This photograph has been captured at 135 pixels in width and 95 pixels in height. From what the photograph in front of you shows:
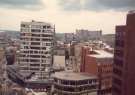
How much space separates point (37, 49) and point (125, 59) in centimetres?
1684

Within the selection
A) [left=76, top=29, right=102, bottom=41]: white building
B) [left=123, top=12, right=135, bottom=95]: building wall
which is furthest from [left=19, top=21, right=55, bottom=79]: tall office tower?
[left=76, top=29, right=102, bottom=41]: white building

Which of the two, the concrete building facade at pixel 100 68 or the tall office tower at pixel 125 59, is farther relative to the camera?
the concrete building facade at pixel 100 68

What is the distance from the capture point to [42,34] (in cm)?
3017

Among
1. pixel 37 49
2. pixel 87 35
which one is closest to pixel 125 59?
pixel 37 49

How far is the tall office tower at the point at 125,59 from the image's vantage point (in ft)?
43.4

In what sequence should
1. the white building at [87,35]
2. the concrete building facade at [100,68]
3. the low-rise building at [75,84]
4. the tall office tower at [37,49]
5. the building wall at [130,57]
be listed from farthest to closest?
the white building at [87,35], the tall office tower at [37,49], the concrete building facade at [100,68], the low-rise building at [75,84], the building wall at [130,57]

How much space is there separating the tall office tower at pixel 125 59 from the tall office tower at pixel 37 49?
48.4 ft

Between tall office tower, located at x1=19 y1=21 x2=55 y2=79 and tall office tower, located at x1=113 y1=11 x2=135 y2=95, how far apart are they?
48.4 ft

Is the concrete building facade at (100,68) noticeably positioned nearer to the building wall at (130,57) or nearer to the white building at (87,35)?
the building wall at (130,57)

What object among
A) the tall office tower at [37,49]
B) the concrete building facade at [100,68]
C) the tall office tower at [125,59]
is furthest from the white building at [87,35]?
the tall office tower at [125,59]

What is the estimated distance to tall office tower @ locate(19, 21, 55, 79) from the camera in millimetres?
29781

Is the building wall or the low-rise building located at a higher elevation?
the building wall

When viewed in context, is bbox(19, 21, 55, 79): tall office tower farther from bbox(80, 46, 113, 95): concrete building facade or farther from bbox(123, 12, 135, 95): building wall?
bbox(123, 12, 135, 95): building wall

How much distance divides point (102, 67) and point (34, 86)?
8676 millimetres
